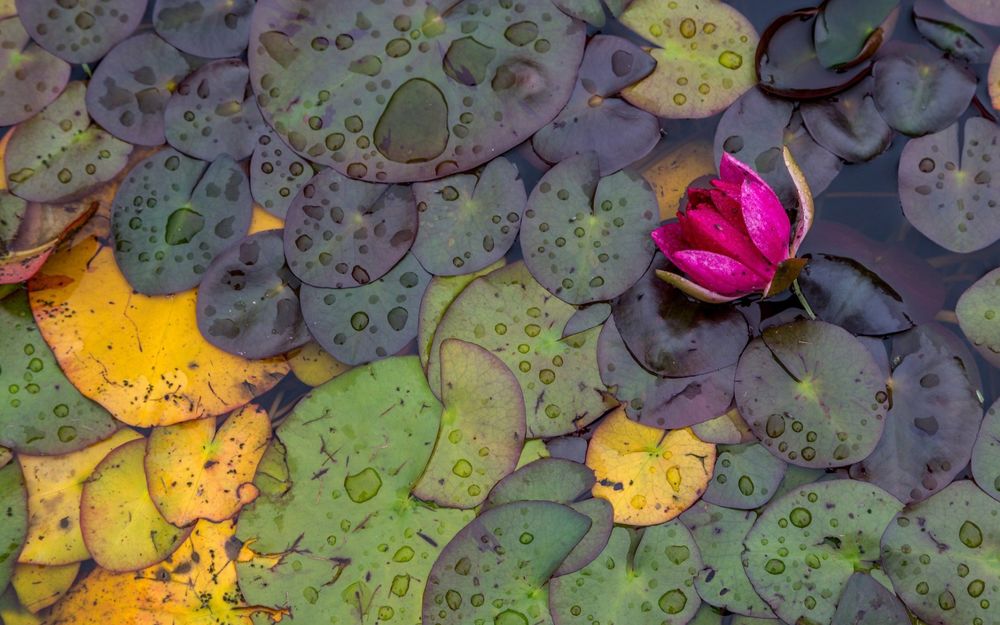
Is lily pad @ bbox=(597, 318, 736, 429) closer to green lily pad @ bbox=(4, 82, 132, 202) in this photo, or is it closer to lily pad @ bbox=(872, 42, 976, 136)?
lily pad @ bbox=(872, 42, 976, 136)

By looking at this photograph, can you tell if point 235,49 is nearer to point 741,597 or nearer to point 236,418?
point 236,418

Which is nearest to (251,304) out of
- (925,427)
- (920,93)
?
(925,427)

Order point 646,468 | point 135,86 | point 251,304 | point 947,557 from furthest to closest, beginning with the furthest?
point 135,86 < point 251,304 < point 646,468 < point 947,557

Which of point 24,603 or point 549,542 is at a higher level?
point 549,542

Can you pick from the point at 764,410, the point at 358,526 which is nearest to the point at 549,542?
the point at 358,526

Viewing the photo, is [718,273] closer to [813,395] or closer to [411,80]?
[813,395]

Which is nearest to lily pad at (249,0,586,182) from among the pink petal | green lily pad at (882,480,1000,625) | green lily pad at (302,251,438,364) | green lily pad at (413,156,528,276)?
green lily pad at (413,156,528,276)

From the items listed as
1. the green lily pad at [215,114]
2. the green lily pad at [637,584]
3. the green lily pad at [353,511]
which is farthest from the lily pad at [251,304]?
the green lily pad at [637,584]
